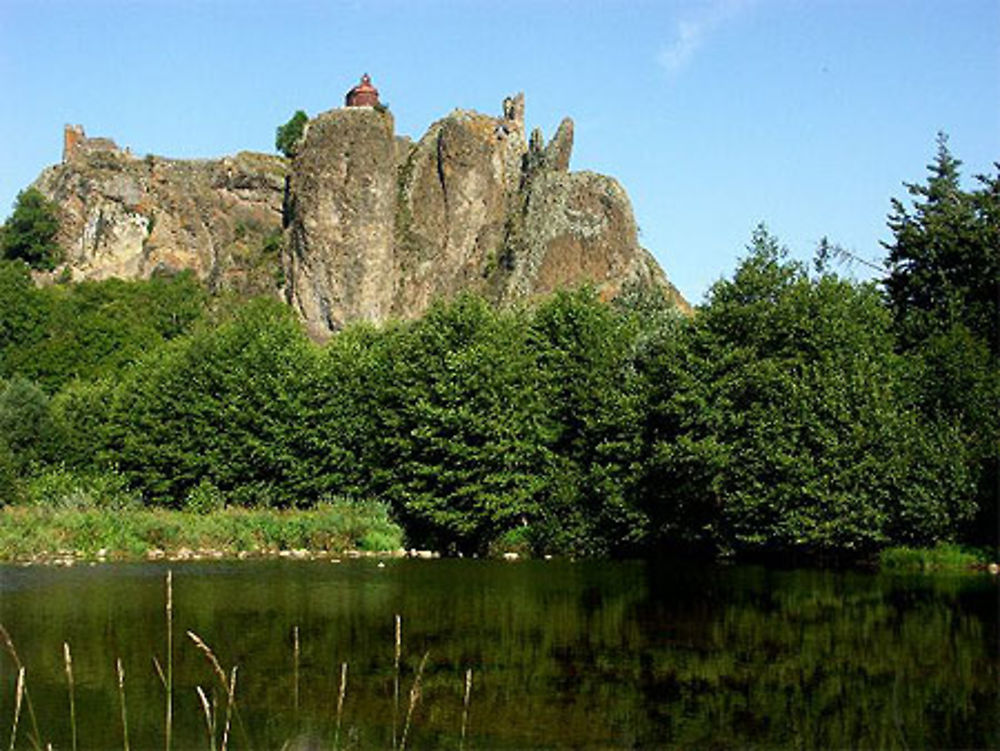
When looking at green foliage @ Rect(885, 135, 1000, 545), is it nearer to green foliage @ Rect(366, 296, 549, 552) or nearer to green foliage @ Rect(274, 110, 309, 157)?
green foliage @ Rect(366, 296, 549, 552)

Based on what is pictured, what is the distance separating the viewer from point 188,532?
A: 39.7 m

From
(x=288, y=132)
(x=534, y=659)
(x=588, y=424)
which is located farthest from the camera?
(x=288, y=132)

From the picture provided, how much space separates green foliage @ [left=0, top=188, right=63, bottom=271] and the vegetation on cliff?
182 ft

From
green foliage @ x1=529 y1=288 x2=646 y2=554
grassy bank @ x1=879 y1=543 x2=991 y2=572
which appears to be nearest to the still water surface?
grassy bank @ x1=879 y1=543 x2=991 y2=572

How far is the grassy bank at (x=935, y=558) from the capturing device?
33.2 meters

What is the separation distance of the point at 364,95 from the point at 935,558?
79.6m

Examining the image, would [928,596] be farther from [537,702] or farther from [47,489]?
[47,489]

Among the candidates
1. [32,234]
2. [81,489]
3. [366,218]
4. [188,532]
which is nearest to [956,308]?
[188,532]

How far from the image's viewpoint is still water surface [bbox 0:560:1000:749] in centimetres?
1338

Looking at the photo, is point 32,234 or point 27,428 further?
point 32,234

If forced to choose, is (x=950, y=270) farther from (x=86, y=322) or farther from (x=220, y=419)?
(x=86, y=322)

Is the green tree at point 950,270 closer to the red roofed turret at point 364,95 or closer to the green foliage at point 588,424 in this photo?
the green foliage at point 588,424

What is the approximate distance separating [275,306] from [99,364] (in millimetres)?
14594

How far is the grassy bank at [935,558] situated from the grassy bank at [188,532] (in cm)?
1725
